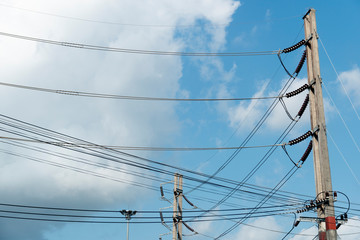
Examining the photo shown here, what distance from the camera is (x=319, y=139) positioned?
21781 millimetres

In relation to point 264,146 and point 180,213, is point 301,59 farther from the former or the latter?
point 180,213

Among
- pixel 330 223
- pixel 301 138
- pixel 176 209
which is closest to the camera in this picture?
pixel 330 223

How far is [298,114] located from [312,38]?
405cm

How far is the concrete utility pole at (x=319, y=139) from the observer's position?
2033 cm

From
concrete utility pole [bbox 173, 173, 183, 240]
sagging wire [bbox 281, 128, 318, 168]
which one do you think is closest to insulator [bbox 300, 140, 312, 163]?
sagging wire [bbox 281, 128, 318, 168]

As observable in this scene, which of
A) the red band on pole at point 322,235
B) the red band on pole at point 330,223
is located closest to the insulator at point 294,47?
the red band on pole at point 330,223

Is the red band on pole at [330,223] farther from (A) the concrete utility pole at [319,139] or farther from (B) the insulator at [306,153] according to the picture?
(B) the insulator at [306,153]

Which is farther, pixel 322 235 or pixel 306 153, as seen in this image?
pixel 306 153

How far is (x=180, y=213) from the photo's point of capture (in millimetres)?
37000

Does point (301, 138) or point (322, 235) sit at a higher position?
point (301, 138)

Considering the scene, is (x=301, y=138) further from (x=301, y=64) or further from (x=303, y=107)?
(x=301, y=64)

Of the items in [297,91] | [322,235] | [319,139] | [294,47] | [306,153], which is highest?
[294,47]

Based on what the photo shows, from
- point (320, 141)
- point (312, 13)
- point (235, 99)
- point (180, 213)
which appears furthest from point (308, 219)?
point (180, 213)

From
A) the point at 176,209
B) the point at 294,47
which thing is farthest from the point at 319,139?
the point at 176,209
